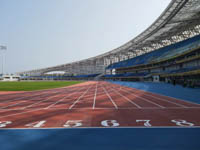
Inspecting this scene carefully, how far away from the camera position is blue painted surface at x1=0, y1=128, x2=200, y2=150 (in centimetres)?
388

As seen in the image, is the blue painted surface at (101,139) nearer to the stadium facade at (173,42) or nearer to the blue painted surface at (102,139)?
the blue painted surface at (102,139)

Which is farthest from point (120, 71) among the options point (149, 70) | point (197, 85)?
point (197, 85)

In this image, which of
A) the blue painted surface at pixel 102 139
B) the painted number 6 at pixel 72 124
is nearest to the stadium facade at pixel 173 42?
the blue painted surface at pixel 102 139

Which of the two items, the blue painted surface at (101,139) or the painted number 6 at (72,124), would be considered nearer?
the blue painted surface at (101,139)

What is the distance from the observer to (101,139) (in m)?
4.33

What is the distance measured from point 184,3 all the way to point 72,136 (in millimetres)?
26724

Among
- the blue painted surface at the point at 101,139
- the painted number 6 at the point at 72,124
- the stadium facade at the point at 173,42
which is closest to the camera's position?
the blue painted surface at the point at 101,139

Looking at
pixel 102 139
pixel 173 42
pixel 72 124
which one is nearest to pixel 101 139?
pixel 102 139

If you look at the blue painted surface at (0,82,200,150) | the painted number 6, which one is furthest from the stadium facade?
the painted number 6

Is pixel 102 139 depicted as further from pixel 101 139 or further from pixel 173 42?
pixel 173 42

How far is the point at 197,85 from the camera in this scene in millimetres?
22125

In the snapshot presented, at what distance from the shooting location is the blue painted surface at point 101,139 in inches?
153

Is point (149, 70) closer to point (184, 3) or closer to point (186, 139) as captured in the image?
point (184, 3)

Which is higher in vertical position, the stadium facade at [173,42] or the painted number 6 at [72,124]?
the stadium facade at [173,42]
